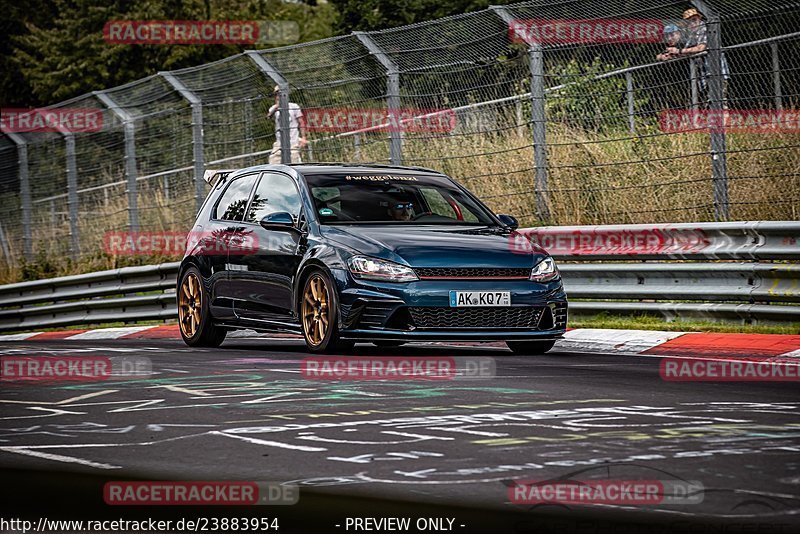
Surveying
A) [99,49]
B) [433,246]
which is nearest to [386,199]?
[433,246]

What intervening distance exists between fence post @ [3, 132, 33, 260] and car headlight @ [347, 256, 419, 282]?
55.4 ft

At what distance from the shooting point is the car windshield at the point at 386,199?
12.8 m

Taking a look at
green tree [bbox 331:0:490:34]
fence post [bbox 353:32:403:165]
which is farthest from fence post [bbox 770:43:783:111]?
green tree [bbox 331:0:490:34]

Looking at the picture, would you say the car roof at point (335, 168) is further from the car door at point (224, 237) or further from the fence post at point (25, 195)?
the fence post at point (25, 195)

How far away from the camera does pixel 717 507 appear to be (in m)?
5.60

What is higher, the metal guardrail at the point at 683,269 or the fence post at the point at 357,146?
the fence post at the point at 357,146

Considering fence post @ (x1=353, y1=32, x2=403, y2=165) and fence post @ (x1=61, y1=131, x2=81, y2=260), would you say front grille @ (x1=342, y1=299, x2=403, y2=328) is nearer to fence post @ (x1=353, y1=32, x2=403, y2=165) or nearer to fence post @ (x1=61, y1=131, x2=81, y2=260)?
fence post @ (x1=353, y1=32, x2=403, y2=165)

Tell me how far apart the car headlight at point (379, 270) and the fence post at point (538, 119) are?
17.1 ft

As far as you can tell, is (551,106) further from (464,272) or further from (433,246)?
(464,272)

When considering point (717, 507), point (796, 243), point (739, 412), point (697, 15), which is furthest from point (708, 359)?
point (717, 507)

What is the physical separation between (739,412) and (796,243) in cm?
488

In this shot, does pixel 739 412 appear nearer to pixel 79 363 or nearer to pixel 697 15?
pixel 79 363

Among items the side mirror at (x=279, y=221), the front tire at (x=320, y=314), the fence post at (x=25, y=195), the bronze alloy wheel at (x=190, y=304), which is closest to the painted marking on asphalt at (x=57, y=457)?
the front tire at (x=320, y=314)

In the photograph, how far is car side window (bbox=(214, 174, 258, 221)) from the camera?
14.0 m
